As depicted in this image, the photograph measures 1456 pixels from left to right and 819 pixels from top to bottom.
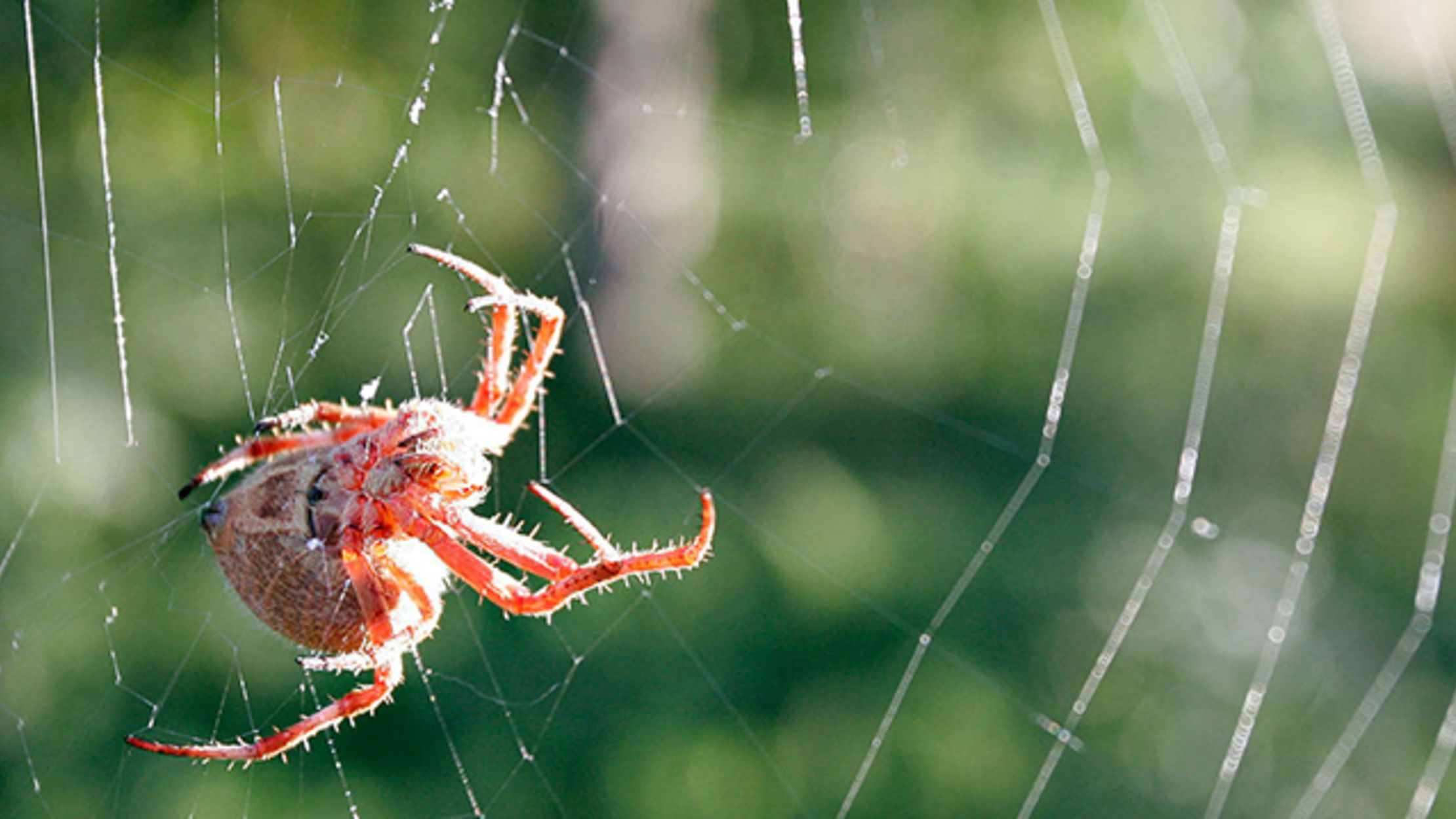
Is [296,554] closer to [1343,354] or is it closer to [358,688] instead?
[358,688]

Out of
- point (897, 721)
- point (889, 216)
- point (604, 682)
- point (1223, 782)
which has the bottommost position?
point (1223, 782)

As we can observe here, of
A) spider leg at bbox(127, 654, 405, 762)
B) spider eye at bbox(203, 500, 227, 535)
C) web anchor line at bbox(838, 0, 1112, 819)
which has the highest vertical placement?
spider eye at bbox(203, 500, 227, 535)

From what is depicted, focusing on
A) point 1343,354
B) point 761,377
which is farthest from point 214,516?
point 1343,354

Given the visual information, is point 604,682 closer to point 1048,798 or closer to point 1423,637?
point 1048,798

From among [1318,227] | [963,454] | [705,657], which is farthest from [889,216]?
[705,657]

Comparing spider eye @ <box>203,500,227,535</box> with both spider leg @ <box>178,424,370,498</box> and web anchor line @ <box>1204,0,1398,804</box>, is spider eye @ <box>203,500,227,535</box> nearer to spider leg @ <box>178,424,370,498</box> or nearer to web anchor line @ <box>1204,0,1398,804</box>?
spider leg @ <box>178,424,370,498</box>

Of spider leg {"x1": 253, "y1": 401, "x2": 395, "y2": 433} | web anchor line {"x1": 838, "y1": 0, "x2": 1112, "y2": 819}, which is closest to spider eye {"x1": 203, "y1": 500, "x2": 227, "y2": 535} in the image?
spider leg {"x1": 253, "y1": 401, "x2": 395, "y2": 433}

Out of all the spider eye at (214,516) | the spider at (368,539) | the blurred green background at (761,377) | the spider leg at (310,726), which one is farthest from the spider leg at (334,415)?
the blurred green background at (761,377)
